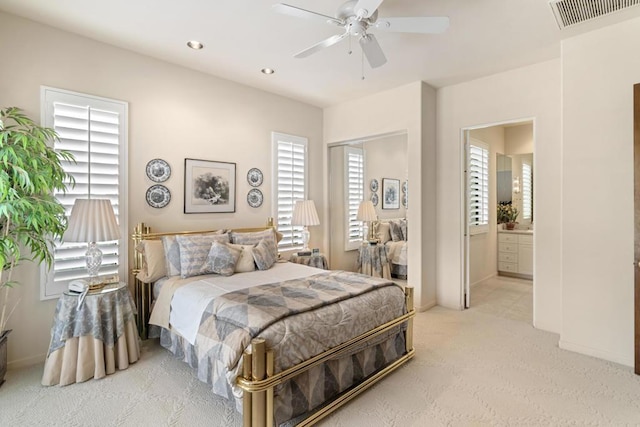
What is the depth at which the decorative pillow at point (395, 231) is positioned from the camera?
464 centimetres

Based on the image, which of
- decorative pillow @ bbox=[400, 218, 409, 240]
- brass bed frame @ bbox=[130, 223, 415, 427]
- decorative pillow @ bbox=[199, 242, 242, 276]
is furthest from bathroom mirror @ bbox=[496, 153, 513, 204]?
decorative pillow @ bbox=[199, 242, 242, 276]

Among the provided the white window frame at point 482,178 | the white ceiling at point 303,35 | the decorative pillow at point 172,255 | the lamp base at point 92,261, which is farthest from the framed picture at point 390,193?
the lamp base at point 92,261

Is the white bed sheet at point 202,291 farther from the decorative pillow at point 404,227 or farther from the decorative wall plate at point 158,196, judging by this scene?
the decorative pillow at point 404,227

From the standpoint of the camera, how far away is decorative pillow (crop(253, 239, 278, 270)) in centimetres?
353

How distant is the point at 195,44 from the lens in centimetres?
326

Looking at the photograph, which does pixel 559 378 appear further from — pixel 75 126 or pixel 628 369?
pixel 75 126

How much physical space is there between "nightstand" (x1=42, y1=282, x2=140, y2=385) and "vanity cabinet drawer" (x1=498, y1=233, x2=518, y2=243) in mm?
6160

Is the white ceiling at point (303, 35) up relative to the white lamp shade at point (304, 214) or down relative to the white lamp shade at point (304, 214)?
up

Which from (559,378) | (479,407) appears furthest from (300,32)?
(559,378)

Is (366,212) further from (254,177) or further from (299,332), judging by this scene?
(299,332)

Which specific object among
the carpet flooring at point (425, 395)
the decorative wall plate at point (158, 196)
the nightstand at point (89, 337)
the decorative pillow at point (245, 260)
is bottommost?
the carpet flooring at point (425, 395)

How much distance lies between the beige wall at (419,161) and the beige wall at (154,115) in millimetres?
1372

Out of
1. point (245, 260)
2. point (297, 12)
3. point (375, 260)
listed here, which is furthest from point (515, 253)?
point (297, 12)

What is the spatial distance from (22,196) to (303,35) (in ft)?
8.81
